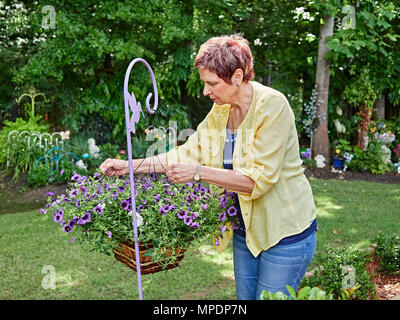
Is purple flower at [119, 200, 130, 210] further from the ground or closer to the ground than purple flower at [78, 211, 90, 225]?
further from the ground

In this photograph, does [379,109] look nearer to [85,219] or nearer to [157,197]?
[157,197]

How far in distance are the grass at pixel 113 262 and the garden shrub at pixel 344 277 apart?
1.43 feet

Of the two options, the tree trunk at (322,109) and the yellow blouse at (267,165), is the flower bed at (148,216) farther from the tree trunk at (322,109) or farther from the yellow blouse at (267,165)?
the tree trunk at (322,109)

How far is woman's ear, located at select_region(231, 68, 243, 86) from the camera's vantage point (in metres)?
1.64

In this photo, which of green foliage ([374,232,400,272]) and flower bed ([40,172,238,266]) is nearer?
flower bed ([40,172,238,266])

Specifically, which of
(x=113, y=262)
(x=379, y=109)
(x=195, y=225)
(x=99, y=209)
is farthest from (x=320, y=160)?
(x=99, y=209)

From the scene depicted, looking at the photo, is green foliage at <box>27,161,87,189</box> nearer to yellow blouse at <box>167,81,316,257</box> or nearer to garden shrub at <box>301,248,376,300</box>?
garden shrub at <box>301,248,376,300</box>

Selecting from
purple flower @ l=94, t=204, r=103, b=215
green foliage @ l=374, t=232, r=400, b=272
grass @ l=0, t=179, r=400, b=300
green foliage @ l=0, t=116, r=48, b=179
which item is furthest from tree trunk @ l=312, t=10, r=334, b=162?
purple flower @ l=94, t=204, r=103, b=215

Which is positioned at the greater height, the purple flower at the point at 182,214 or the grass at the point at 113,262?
the purple flower at the point at 182,214

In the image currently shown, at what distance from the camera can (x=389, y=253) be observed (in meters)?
3.38

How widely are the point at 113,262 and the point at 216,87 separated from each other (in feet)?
5.34

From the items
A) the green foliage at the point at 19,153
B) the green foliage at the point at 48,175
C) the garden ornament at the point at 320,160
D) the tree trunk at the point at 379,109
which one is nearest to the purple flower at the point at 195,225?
the green foliage at the point at 48,175

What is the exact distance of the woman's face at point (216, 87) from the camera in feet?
A: 5.36

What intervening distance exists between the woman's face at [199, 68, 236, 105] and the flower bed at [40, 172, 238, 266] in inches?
14.7
